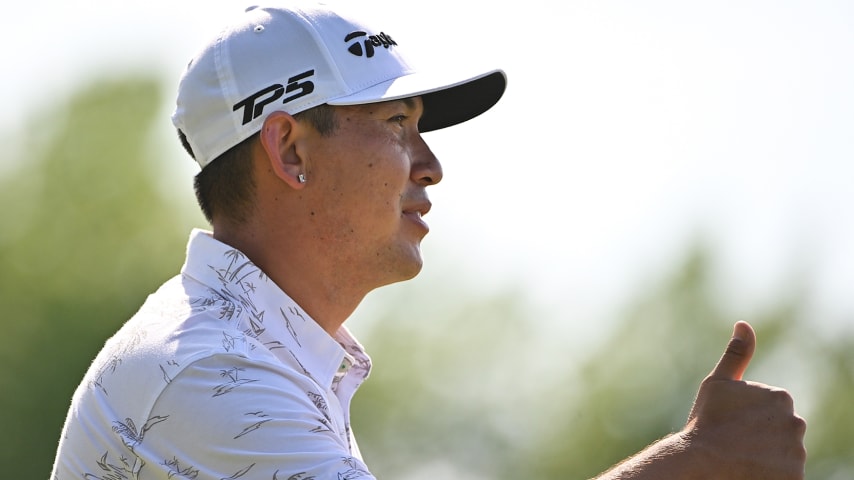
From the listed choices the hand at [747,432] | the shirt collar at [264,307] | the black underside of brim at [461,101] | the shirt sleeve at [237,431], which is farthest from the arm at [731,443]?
the black underside of brim at [461,101]

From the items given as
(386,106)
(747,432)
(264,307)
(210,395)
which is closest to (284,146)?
(386,106)

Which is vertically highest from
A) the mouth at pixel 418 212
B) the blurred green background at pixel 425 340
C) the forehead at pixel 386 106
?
the forehead at pixel 386 106

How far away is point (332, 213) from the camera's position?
130 inches

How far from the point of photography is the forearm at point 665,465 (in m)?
2.73

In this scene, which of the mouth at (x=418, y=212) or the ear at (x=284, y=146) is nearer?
the ear at (x=284, y=146)

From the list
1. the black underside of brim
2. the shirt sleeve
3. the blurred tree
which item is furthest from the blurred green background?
the shirt sleeve

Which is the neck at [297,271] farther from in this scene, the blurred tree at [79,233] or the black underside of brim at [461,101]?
the blurred tree at [79,233]

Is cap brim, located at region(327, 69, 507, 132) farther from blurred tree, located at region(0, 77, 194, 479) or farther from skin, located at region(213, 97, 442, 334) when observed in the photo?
blurred tree, located at region(0, 77, 194, 479)

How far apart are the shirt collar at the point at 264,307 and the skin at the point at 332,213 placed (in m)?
0.12

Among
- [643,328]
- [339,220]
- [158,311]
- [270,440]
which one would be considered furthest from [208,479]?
[643,328]

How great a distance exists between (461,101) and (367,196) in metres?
0.61

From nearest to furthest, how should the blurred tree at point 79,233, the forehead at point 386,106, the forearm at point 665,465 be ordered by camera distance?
the forearm at point 665,465
the forehead at point 386,106
the blurred tree at point 79,233

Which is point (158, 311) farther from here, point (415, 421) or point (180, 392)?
point (415, 421)

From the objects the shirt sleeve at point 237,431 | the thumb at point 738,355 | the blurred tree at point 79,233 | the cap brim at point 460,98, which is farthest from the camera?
the blurred tree at point 79,233
